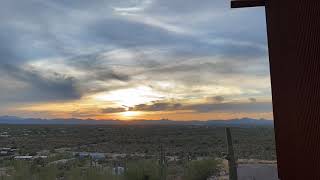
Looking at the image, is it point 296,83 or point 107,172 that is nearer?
point 296,83

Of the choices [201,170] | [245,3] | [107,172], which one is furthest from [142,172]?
[245,3]

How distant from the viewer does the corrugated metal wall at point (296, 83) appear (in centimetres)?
686

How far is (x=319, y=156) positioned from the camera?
6.70 m

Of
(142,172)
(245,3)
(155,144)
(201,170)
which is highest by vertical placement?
(245,3)

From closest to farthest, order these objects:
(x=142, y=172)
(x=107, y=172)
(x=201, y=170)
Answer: (x=107, y=172)
(x=142, y=172)
(x=201, y=170)

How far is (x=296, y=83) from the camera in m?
7.82

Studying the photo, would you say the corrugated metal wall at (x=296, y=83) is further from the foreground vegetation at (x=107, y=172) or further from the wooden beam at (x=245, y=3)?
the foreground vegetation at (x=107, y=172)

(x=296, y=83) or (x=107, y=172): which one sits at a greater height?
(x=296, y=83)

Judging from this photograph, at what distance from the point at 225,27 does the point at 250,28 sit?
1.88 meters

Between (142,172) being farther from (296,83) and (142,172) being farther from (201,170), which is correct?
(296,83)

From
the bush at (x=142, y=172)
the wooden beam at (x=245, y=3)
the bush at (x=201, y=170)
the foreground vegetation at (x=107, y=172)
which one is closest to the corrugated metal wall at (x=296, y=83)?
the wooden beam at (x=245, y=3)

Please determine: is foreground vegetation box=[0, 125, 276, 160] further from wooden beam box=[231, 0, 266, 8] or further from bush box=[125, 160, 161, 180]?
wooden beam box=[231, 0, 266, 8]

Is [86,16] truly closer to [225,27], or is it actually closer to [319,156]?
[225,27]

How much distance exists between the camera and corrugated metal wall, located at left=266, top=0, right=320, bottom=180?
686 centimetres
